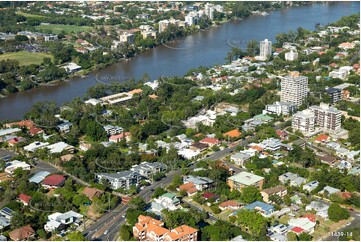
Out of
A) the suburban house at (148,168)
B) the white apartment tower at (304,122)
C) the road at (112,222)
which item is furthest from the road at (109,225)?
the white apartment tower at (304,122)

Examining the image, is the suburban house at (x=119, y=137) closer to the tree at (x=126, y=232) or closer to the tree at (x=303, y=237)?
the tree at (x=126, y=232)

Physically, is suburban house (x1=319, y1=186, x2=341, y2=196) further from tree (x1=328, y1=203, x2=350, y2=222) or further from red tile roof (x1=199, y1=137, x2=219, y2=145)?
red tile roof (x1=199, y1=137, x2=219, y2=145)

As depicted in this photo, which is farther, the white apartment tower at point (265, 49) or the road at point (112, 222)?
the white apartment tower at point (265, 49)

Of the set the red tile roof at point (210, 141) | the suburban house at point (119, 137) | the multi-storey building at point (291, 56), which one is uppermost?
the suburban house at point (119, 137)

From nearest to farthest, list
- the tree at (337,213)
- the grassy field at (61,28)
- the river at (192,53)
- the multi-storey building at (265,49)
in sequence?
the tree at (337,213)
the river at (192,53)
the multi-storey building at (265,49)
the grassy field at (61,28)

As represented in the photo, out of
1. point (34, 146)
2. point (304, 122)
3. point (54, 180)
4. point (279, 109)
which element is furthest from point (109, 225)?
point (279, 109)

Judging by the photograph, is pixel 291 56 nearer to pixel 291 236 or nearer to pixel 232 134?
pixel 232 134
